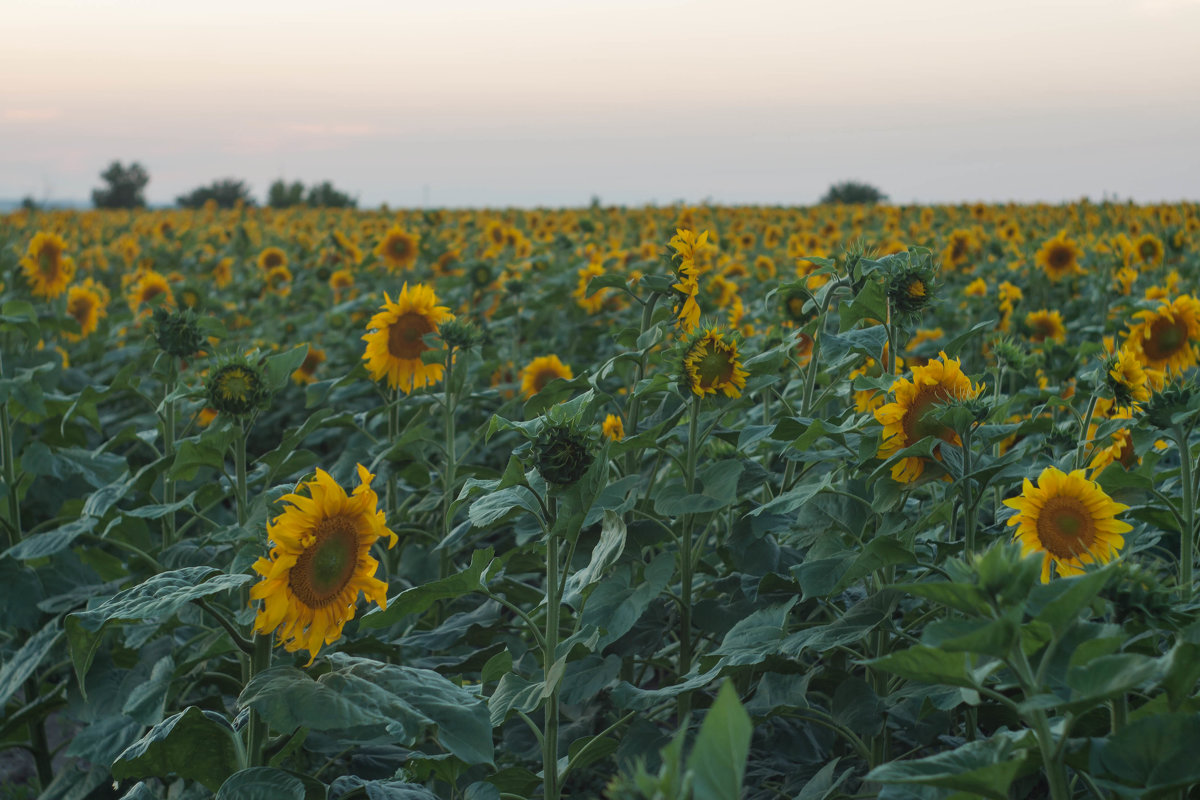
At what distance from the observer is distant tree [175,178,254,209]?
26297 millimetres

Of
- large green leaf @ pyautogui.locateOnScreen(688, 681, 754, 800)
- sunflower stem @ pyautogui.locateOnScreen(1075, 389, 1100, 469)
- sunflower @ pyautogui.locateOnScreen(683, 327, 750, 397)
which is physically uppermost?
sunflower @ pyautogui.locateOnScreen(683, 327, 750, 397)

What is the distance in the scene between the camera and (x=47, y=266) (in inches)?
202

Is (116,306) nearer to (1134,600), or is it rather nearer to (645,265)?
(645,265)

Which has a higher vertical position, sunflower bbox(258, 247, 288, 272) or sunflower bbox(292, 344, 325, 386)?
sunflower bbox(258, 247, 288, 272)

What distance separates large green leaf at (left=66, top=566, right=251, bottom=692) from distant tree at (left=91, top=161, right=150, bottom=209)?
2854 cm

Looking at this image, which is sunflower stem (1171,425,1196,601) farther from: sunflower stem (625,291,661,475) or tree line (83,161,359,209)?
tree line (83,161,359,209)

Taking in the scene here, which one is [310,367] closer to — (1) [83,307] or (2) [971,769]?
(1) [83,307]

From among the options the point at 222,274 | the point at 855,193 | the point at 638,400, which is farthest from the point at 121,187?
the point at 638,400

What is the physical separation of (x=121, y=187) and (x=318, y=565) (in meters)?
29.6

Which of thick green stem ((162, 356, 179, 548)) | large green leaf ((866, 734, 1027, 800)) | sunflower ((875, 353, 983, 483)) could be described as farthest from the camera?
thick green stem ((162, 356, 179, 548))

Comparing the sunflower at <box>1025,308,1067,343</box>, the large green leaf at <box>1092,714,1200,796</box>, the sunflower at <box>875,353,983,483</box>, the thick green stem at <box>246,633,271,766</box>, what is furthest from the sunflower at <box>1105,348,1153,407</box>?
the sunflower at <box>1025,308,1067,343</box>

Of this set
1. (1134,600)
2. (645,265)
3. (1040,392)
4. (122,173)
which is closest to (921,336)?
(645,265)

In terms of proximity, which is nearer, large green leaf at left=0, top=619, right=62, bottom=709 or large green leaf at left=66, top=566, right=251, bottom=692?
large green leaf at left=66, top=566, right=251, bottom=692

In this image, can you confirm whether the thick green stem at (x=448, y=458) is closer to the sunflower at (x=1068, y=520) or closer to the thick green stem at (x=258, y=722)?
the thick green stem at (x=258, y=722)
